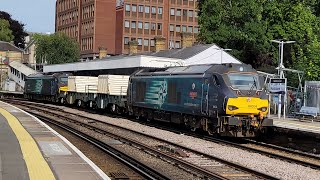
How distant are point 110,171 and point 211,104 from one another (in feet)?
30.2

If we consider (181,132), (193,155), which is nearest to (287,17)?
(181,132)

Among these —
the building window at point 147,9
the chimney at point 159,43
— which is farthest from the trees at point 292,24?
the building window at point 147,9

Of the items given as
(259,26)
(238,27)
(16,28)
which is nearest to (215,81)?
(259,26)

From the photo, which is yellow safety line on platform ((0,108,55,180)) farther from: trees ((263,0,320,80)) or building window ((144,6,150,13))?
building window ((144,6,150,13))

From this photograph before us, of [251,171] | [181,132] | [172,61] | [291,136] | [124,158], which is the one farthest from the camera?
[172,61]

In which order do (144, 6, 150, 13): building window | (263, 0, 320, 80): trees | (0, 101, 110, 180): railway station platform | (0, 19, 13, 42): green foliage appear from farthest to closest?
(0, 19, 13, 42): green foliage → (144, 6, 150, 13): building window → (263, 0, 320, 80): trees → (0, 101, 110, 180): railway station platform

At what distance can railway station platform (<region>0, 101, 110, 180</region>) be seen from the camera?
10.6 meters

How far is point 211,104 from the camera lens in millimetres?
21141

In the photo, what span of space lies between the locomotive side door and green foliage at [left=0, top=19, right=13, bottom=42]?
10225 centimetres

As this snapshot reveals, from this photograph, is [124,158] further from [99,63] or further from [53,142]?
[99,63]

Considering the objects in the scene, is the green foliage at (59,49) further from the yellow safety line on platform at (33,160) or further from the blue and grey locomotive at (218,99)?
the yellow safety line on platform at (33,160)

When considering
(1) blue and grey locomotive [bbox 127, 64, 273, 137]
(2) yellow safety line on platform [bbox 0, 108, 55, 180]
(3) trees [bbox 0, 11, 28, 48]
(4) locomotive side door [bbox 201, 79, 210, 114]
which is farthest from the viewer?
(3) trees [bbox 0, 11, 28, 48]

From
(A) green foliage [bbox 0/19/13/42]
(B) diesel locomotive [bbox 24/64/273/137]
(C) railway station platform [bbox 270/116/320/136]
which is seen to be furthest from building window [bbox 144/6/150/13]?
(C) railway station platform [bbox 270/116/320/136]

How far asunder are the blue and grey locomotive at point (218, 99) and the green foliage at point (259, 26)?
1519 inches
